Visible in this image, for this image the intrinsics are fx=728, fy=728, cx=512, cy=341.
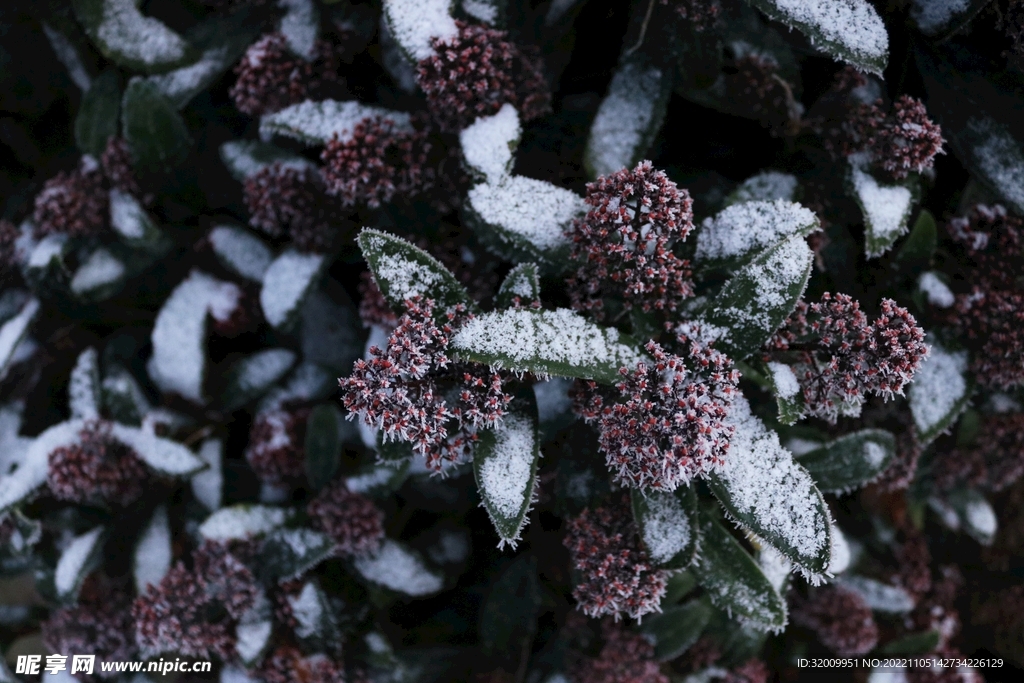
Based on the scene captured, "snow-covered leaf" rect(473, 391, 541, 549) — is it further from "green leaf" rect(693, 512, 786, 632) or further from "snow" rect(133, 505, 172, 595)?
"snow" rect(133, 505, 172, 595)

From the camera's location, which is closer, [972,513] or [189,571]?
[189,571]

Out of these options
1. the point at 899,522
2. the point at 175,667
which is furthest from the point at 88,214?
the point at 899,522

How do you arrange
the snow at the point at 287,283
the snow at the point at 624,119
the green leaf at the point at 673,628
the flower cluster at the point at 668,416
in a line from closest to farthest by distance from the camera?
the flower cluster at the point at 668,416 < the snow at the point at 624,119 < the snow at the point at 287,283 < the green leaf at the point at 673,628

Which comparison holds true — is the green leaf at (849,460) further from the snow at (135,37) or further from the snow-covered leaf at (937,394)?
the snow at (135,37)

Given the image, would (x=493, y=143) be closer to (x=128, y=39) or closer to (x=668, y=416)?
(x=668, y=416)

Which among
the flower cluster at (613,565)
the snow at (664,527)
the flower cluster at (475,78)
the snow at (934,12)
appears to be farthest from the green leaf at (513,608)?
the snow at (934,12)

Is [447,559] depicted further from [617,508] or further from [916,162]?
[916,162]
